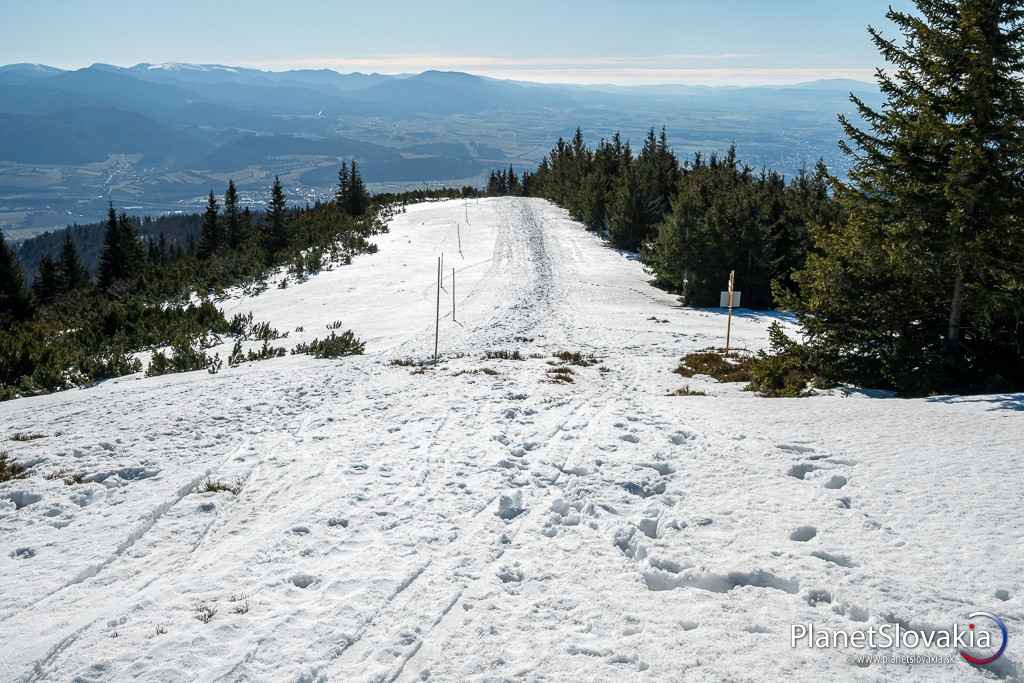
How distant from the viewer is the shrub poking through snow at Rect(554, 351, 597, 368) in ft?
52.4

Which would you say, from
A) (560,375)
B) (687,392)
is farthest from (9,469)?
(687,392)

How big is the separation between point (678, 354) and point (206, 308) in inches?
778

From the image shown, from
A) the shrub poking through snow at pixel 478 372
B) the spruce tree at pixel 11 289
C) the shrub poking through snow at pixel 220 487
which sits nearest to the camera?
the shrub poking through snow at pixel 220 487

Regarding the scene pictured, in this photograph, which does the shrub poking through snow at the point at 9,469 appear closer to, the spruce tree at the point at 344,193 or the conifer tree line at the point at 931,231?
the conifer tree line at the point at 931,231

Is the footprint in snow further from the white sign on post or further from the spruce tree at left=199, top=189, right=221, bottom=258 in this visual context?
the spruce tree at left=199, top=189, right=221, bottom=258

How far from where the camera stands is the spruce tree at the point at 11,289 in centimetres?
3938

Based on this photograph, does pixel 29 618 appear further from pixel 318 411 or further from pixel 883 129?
pixel 883 129

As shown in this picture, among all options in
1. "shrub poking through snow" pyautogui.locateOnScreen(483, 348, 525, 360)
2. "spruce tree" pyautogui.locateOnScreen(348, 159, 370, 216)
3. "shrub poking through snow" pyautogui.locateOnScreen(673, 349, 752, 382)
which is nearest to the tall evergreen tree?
"spruce tree" pyautogui.locateOnScreen(348, 159, 370, 216)

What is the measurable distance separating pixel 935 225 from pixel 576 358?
28.5 ft

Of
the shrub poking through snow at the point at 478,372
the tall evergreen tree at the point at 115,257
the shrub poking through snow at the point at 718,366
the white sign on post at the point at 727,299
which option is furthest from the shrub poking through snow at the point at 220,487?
the tall evergreen tree at the point at 115,257

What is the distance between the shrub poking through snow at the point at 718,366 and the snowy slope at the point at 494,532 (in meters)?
2.33

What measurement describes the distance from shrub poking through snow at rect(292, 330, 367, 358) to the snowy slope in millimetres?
4055

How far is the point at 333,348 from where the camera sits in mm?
16906

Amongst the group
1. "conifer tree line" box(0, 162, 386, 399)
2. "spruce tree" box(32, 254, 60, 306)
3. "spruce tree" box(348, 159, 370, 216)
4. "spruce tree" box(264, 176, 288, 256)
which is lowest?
"spruce tree" box(32, 254, 60, 306)
